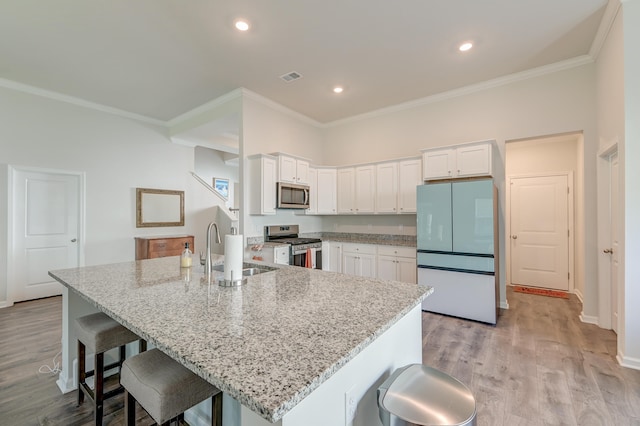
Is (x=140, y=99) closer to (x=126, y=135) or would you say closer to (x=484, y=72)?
(x=126, y=135)

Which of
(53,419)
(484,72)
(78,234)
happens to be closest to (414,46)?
(484,72)

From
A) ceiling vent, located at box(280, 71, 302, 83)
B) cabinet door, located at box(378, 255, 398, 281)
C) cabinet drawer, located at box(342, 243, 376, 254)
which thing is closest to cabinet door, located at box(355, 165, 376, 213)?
cabinet drawer, located at box(342, 243, 376, 254)

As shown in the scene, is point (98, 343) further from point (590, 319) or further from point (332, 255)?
point (590, 319)

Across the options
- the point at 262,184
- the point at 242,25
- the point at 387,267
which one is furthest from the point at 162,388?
the point at 387,267

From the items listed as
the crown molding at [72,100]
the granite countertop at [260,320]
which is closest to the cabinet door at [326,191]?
the granite countertop at [260,320]

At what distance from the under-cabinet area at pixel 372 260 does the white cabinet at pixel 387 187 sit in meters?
0.65

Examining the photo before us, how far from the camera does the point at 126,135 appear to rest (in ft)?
16.9

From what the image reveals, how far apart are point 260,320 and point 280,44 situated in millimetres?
3094

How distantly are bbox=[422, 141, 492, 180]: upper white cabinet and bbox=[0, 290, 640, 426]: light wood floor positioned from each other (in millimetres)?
1940

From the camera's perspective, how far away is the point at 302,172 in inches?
192

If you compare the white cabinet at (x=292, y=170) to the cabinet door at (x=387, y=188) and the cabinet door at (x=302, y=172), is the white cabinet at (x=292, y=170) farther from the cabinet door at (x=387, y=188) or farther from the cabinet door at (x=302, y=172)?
the cabinet door at (x=387, y=188)

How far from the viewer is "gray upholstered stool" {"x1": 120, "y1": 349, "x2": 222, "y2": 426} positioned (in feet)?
3.65

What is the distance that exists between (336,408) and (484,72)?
4407 millimetres

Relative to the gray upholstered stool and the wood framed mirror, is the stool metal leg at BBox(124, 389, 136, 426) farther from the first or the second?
the wood framed mirror
